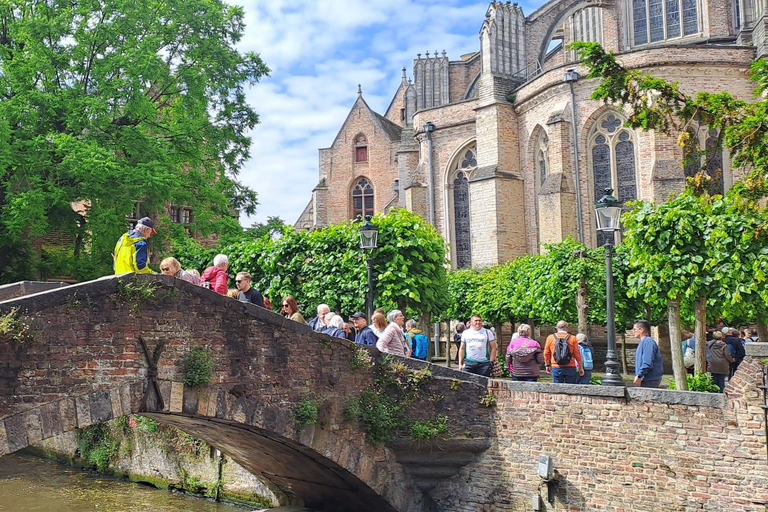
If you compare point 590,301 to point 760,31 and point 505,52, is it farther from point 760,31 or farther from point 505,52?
point 505,52

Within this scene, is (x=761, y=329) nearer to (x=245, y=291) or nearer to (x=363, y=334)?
(x=363, y=334)

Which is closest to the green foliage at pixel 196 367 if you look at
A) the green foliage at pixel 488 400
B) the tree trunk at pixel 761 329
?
the green foliage at pixel 488 400

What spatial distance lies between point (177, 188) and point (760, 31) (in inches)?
769

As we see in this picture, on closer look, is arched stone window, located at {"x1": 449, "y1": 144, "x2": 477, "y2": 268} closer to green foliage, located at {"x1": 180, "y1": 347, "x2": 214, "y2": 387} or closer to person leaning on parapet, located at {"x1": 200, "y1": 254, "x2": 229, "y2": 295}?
person leaning on parapet, located at {"x1": 200, "y1": 254, "x2": 229, "y2": 295}

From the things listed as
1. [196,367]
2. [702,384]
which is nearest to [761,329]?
[702,384]

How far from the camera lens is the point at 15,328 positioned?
8672 mm

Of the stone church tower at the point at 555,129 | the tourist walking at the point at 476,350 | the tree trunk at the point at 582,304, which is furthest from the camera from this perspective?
the stone church tower at the point at 555,129

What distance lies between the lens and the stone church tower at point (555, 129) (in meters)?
27.6

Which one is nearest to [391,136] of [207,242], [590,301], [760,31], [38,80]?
[207,242]

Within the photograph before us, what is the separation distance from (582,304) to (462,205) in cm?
1513

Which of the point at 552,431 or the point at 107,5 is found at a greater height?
the point at 107,5

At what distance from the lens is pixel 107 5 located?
19188 mm

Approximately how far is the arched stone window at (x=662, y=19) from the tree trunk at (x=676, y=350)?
1823 cm

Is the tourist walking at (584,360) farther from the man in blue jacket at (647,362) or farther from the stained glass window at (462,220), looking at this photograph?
the stained glass window at (462,220)
